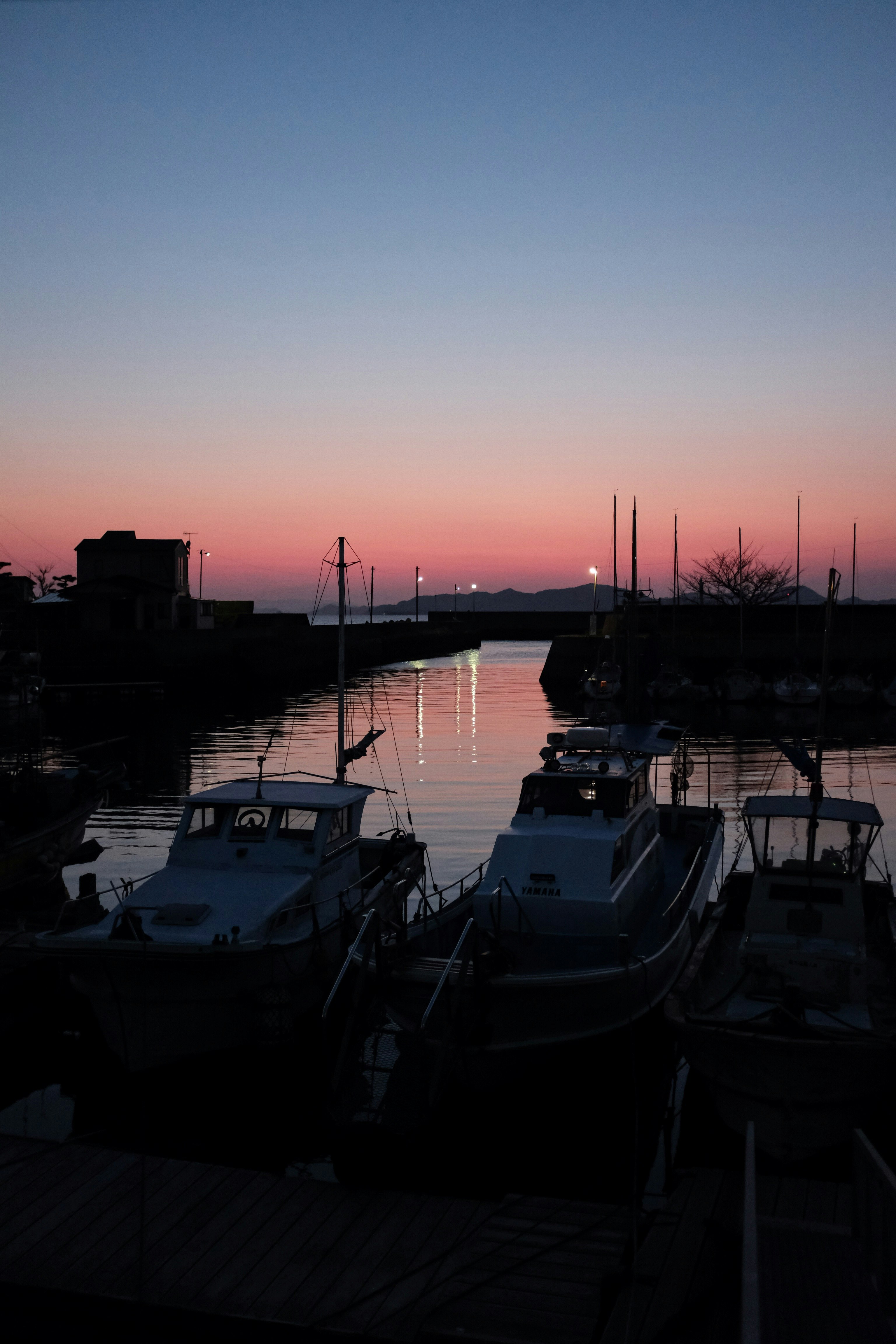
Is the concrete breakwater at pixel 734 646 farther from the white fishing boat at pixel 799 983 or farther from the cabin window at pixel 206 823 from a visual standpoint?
the cabin window at pixel 206 823

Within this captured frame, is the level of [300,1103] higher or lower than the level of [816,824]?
lower

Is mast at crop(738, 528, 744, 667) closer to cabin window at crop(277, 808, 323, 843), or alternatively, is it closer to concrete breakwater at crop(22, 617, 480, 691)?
concrete breakwater at crop(22, 617, 480, 691)

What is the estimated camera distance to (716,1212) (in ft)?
27.6

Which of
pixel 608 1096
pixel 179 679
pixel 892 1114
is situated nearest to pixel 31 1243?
pixel 608 1096

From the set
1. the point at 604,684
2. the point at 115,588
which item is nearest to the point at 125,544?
the point at 115,588

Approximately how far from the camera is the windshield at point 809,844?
13.9 m

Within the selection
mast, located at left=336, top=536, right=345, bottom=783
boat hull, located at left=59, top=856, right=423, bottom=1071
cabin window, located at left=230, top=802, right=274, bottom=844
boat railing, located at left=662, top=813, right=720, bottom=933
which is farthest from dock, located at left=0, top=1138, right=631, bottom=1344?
mast, located at left=336, top=536, right=345, bottom=783

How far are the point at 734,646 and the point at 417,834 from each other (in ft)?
181

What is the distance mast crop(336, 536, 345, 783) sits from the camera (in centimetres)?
2025

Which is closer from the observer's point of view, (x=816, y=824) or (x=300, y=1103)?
(x=300, y=1103)

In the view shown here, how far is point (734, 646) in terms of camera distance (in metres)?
78.3

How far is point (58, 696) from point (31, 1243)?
6217 centimetres

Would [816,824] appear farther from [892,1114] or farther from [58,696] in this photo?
[58,696]

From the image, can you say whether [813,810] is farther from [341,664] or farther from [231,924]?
[341,664]
